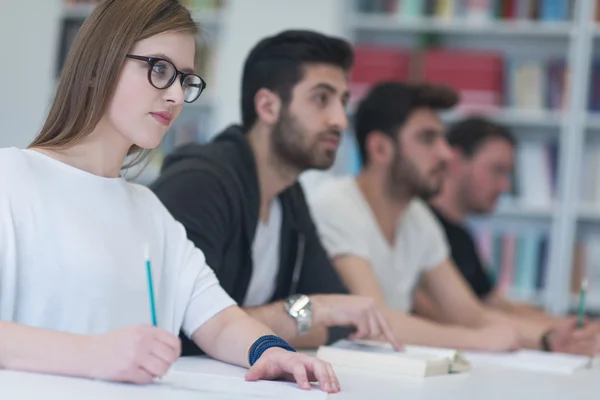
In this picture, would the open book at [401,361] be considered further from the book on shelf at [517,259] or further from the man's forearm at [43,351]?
the book on shelf at [517,259]

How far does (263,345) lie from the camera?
1419mm

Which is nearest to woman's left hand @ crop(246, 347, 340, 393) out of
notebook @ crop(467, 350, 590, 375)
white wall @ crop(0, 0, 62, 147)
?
notebook @ crop(467, 350, 590, 375)

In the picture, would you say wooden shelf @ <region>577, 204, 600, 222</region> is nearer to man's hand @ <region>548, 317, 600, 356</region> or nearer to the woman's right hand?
man's hand @ <region>548, 317, 600, 356</region>

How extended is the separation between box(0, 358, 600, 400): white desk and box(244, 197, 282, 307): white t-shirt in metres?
0.57

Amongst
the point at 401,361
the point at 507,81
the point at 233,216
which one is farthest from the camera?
the point at 507,81

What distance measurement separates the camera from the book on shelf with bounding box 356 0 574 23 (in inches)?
165

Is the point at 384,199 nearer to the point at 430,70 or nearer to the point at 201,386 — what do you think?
the point at 430,70

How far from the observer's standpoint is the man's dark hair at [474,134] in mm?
3998

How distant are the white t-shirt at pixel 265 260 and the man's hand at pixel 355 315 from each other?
0.28m

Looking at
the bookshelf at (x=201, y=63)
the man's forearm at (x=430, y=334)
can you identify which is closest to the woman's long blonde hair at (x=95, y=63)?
the man's forearm at (x=430, y=334)

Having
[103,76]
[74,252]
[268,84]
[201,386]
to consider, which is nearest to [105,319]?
[74,252]

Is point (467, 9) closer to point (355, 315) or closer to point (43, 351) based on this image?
point (355, 315)

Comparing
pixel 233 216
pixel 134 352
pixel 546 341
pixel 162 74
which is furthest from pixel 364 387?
pixel 546 341

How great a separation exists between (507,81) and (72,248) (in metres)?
3.23
